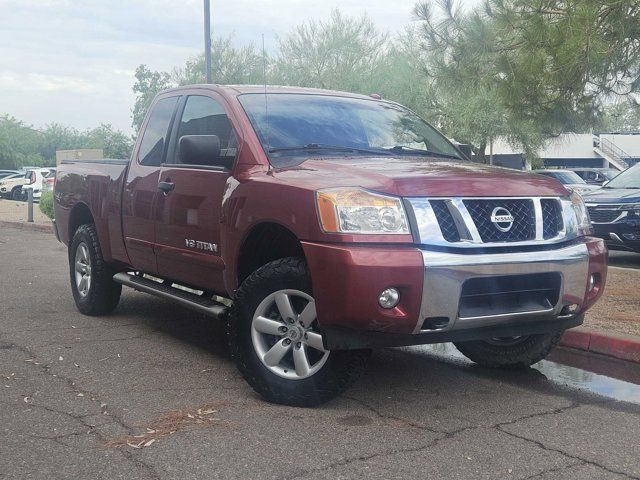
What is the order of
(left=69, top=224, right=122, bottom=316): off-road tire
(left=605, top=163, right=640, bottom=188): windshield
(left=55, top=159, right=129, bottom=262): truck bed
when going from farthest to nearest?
(left=605, top=163, right=640, bottom=188): windshield
(left=69, top=224, right=122, bottom=316): off-road tire
(left=55, top=159, right=129, bottom=262): truck bed

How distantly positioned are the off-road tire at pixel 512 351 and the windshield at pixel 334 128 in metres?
1.39

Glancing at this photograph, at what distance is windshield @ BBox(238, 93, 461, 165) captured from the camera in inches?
220

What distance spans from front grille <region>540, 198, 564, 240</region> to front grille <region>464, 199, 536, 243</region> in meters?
0.11

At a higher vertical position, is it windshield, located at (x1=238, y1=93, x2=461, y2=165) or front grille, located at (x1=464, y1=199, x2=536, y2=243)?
windshield, located at (x1=238, y1=93, x2=461, y2=165)

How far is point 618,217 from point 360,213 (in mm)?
7622

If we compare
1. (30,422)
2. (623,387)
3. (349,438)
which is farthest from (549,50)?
(30,422)

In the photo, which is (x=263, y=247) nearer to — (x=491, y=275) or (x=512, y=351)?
(x=491, y=275)

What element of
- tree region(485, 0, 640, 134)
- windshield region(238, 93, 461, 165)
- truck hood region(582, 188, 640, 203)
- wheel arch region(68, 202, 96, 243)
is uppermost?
tree region(485, 0, 640, 134)

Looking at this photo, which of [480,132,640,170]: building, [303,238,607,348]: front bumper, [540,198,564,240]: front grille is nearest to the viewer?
[303,238,607,348]: front bumper

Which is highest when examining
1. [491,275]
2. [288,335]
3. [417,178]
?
[417,178]

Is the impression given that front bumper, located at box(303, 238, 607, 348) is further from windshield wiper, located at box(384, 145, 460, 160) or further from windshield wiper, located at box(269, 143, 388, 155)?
windshield wiper, located at box(384, 145, 460, 160)

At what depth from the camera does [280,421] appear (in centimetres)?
463

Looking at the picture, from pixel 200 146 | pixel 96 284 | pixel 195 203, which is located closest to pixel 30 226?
pixel 96 284

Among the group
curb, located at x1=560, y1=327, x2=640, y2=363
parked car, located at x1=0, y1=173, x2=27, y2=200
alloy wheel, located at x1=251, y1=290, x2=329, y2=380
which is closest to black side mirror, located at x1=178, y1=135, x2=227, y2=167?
alloy wheel, located at x1=251, y1=290, x2=329, y2=380
